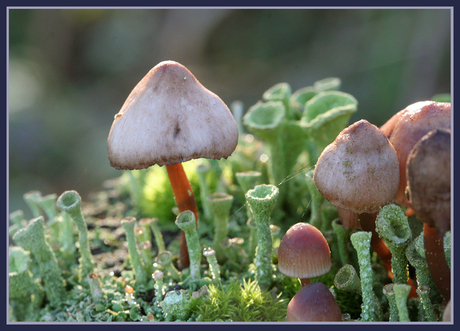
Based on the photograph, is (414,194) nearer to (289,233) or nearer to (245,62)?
(289,233)

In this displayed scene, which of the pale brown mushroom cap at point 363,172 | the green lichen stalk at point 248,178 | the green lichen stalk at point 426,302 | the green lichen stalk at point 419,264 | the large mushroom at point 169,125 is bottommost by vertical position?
the green lichen stalk at point 426,302

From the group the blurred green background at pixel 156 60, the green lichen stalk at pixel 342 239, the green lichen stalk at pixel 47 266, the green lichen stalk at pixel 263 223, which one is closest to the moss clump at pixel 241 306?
the green lichen stalk at pixel 263 223

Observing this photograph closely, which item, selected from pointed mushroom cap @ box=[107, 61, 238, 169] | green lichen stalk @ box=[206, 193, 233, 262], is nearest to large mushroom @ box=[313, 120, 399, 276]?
pointed mushroom cap @ box=[107, 61, 238, 169]

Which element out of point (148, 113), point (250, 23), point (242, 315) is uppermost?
point (250, 23)

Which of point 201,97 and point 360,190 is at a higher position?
point 201,97

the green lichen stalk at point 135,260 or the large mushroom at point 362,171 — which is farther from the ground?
the large mushroom at point 362,171

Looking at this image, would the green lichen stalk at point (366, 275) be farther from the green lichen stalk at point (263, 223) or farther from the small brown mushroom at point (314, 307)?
the green lichen stalk at point (263, 223)

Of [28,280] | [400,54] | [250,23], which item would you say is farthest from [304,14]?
[28,280]
